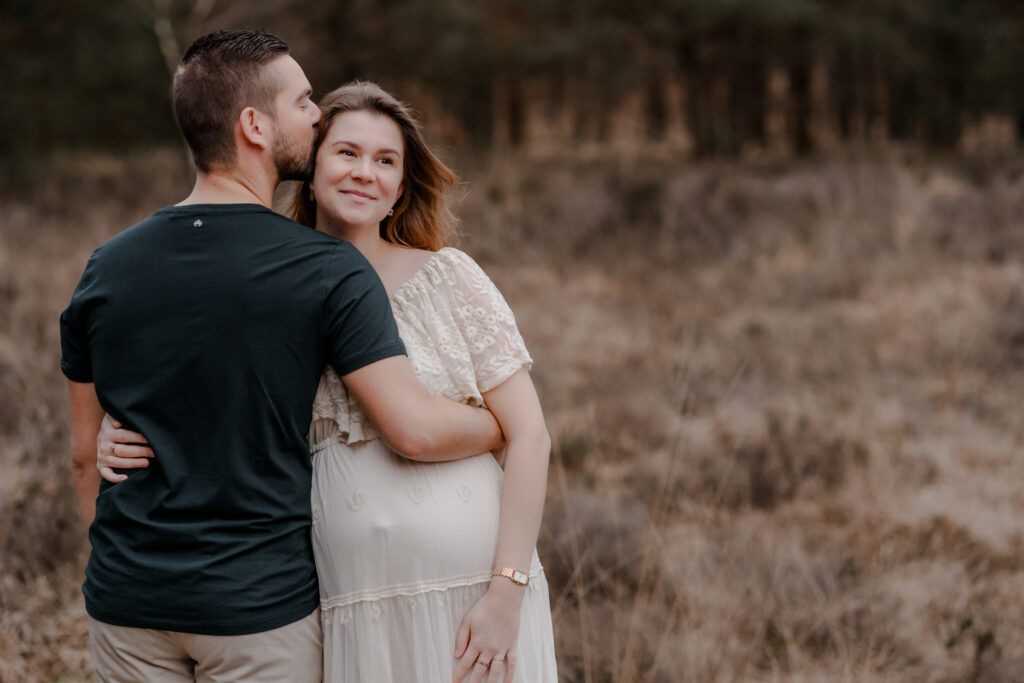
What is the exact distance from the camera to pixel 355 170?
1918 mm

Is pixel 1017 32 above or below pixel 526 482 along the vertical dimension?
above

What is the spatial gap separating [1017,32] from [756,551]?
9985 mm

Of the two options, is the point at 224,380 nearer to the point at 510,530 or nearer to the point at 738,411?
the point at 510,530

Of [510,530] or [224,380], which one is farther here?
[510,530]

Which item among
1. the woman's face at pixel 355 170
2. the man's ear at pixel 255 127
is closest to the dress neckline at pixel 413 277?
the woman's face at pixel 355 170

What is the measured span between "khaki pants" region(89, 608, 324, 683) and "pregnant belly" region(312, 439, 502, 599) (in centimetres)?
13

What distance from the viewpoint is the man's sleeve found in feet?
5.16

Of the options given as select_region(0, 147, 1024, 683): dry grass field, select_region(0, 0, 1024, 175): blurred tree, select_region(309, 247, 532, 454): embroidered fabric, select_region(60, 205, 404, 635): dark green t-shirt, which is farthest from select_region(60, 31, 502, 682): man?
select_region(0, 0, 1024, 175): blurred tree

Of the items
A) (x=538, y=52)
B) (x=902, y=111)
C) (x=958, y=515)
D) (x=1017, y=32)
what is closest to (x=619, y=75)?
(x=538, y=52)

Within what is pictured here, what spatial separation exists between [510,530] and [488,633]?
199mm

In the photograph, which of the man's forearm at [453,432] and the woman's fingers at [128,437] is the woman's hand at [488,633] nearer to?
the man's forearm at [453,432]

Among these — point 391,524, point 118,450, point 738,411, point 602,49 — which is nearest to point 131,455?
point 118,450

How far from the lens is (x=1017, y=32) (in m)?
11.1

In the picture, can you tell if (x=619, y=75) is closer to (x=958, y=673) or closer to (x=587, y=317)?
(x=587, y=317)
